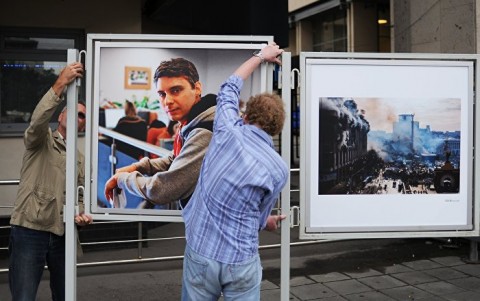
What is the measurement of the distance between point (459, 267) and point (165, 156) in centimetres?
490

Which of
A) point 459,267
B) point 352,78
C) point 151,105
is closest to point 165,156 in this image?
point 151,105

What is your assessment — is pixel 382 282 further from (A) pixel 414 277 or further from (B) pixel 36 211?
(B) pixel 36 211

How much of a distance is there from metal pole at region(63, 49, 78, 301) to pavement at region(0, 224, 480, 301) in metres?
2.21

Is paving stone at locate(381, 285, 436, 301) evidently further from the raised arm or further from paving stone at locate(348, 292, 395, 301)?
the raised arm

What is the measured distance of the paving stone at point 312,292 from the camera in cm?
607

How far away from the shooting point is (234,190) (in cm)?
303

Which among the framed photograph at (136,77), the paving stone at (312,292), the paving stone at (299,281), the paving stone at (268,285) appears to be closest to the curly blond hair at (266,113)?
the framed photograph at (136,77)

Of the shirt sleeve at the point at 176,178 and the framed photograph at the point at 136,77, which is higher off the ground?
the framed photograph at the point at 136,77

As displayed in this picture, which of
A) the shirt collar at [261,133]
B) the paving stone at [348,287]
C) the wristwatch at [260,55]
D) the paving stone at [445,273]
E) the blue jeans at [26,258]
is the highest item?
the wristwatch at [260,55]

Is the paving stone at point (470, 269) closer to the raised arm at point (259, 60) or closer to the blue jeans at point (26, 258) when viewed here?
the raised arm at point (259, 60)

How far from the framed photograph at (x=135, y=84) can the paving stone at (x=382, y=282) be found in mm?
3454

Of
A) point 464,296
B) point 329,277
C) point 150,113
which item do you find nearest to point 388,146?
point 150,113

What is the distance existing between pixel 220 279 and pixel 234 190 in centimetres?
51

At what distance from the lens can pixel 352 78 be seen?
402cm
